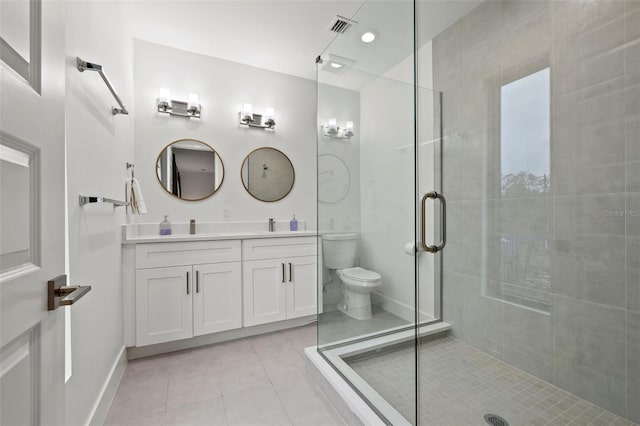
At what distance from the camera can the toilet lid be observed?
1.79 meters

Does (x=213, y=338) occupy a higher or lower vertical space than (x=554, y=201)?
lower

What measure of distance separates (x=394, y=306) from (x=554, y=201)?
1.13 meters

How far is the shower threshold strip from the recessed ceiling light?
1747mm

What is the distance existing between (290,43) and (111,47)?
141 centimetres

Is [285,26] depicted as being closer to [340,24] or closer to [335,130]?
[340,24]

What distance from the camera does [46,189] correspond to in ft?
2.06

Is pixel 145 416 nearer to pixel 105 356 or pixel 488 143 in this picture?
pixel 105 356

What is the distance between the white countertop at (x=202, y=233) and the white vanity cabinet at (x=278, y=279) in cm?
6

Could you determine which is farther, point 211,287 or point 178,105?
point 178,105

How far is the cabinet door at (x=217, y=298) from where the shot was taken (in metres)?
2.25

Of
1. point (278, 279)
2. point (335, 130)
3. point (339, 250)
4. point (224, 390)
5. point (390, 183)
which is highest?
point (335, 130)

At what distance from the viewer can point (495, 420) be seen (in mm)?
1413

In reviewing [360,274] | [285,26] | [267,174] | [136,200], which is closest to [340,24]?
[285,26]

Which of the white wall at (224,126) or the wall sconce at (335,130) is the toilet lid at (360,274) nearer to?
the wall sconce at (335,130)
